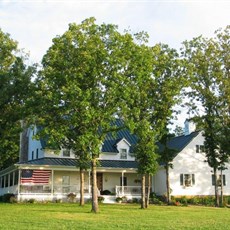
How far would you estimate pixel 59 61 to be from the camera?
25.1 meters

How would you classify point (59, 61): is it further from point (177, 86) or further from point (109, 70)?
point (177, 86)

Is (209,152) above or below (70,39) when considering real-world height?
below

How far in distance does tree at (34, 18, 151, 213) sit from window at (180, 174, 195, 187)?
18931 millimetres

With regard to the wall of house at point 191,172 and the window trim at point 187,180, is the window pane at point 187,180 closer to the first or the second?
the window trim at point 187,180

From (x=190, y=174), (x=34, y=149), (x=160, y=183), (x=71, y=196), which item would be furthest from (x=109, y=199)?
(x=34, y=149)

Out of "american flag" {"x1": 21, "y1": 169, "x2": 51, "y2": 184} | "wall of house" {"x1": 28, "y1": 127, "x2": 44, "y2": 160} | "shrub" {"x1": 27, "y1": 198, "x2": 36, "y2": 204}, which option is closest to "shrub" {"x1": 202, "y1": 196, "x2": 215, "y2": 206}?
"american flag" {"x1": 21, "y1": 169, "x2": 51, "y2": 184}

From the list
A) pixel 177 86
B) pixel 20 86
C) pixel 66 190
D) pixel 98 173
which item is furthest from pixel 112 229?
pixel 98 173

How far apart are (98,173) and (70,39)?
2013cm

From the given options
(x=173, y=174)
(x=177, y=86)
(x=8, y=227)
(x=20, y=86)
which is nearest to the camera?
(x=8, y=227)

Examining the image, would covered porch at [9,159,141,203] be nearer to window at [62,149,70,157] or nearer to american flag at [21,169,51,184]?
american flag at [21,169,51,184]

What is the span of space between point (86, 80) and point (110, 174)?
793 inches

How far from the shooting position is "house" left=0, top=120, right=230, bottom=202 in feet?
123

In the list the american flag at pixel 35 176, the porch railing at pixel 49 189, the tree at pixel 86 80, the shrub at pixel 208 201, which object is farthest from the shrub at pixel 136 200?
the tree at pixel 86 80

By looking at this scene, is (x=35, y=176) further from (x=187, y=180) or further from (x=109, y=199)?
(x=187, y=180)
